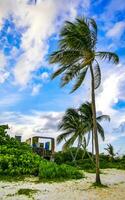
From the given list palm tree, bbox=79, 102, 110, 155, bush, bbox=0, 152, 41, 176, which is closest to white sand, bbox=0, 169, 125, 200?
bush, bbox=0, 152, 41, 176

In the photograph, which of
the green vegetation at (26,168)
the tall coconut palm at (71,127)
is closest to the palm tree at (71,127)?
the tall coconut palm at (71,127)

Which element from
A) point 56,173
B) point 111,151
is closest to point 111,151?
point 111,151

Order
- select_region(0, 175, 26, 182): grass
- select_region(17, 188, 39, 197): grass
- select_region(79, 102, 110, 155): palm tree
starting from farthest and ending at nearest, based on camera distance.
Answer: select_region(79, 102, 110, 155): palm tree
select_region(0, 175, 26, 182): grass
select_region(17, 188, 39, 197): grass

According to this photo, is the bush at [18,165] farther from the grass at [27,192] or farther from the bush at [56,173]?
the grass at [27,192]

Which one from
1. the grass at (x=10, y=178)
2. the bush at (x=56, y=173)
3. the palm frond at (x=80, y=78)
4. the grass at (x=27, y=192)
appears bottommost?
the grass at (x=27, y=192)

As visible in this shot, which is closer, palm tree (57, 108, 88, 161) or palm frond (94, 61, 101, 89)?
palm frond (94, 61, 101, 89)

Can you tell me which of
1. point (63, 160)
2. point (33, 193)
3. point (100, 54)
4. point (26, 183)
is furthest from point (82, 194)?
point (63, 160)

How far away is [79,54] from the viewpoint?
79.0ft

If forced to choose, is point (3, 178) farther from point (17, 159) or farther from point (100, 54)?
point (100, 54)

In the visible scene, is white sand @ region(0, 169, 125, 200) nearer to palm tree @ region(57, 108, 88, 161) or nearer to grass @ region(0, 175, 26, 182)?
grass @ region(0, 175, 26, 182)

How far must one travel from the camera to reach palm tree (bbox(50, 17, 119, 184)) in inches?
933

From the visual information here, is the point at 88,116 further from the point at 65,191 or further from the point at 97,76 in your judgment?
the point at 65,191

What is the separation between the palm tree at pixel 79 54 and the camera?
23688 mm

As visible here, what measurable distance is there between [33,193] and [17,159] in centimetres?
1004
